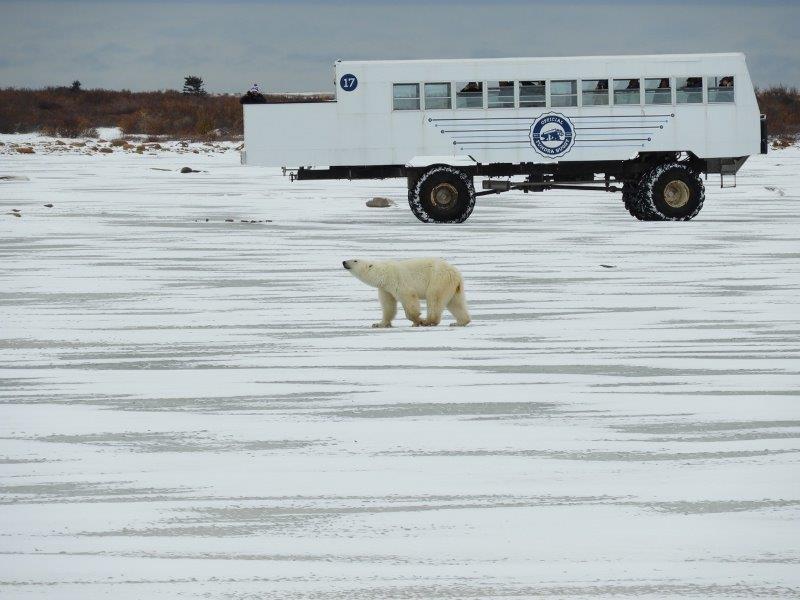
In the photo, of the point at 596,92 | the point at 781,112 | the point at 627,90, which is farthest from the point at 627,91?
the point at 781,112

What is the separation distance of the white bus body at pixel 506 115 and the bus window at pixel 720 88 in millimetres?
17

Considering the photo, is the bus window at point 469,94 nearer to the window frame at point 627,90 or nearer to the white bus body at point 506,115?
the white bus body at point 506,115

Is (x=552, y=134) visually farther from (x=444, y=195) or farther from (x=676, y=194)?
(x=676, y=194)

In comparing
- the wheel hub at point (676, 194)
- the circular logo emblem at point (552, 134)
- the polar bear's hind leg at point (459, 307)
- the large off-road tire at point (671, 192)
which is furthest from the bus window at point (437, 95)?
the polar bear's hind leg at point (459, 307)

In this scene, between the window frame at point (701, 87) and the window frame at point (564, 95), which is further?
the window frame at point (701, 87)

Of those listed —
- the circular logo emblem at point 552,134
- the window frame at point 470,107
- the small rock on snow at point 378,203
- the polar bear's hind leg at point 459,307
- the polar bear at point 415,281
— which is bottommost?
the polar bear's hind leg at point 459,307

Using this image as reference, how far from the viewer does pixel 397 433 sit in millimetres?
7172

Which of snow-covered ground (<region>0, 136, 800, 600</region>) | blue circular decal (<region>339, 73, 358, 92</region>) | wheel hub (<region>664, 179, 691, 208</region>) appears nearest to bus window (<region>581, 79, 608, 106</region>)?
wheel hub (<region>664, 179, 691, 208</region>)

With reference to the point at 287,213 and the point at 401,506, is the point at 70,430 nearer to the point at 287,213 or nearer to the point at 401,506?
the point at 401,506

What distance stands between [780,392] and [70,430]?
13.5 ft

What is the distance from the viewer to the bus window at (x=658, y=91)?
2377 cm

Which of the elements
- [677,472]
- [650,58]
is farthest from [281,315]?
[650,58]

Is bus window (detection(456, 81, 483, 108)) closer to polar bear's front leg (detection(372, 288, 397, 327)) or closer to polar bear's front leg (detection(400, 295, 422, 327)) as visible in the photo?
polar bear's front leg (detection(372, 288, 397, 327))

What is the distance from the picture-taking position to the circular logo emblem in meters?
23.6
